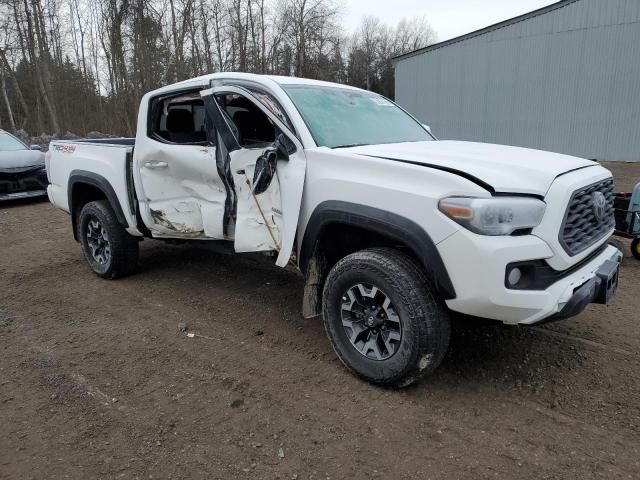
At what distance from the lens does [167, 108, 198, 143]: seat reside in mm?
4449

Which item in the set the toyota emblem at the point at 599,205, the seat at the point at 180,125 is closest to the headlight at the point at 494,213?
the toyota emblem at the point at 599,205

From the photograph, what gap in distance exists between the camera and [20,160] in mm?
10422

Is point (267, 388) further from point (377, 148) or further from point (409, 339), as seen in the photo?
point (377, 148)

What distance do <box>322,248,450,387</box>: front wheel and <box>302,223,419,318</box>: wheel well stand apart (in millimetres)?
202

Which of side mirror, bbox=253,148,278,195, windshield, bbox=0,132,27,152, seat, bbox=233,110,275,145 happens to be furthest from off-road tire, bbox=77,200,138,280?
windshield, bbox=0,132,27,152

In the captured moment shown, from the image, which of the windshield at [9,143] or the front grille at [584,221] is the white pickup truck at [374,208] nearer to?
the front grille at [584,221]

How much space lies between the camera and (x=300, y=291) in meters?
4.88

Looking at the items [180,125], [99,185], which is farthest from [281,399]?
[99,185]

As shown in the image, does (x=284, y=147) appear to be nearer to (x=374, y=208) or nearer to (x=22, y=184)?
(x=374, y=208)

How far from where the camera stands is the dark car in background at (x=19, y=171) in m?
10.2

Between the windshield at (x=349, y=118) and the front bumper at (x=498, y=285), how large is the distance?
4.23ft

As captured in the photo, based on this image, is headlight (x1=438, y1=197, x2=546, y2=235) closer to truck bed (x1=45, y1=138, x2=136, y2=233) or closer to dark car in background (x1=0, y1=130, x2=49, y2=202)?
truck bed (x1=45, y1=138, x2=136, y2=233)

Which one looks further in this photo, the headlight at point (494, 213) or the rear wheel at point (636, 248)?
the rear wheel at point (636, 248)

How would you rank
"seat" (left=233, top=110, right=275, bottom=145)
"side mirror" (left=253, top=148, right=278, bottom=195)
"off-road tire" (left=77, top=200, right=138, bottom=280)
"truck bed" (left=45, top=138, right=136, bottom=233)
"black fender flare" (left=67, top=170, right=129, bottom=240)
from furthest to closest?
"off-road tire" (left=77, top=200, right=138, bottom=280), "black fender flare" (left=67, top=170, right=129, bottom=240), "truck bed" (left=45, top=138, right=136, bottom=233), "seat" (left=233, top=110, right=275, bottom=145), "side mirror" (left=253, top=148, right=278, bottom=195)
